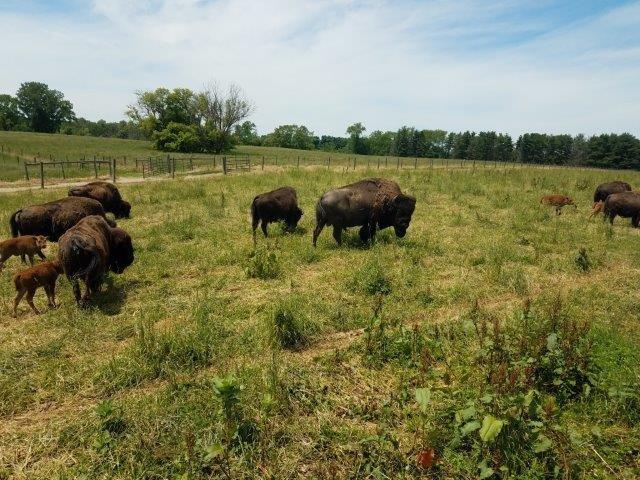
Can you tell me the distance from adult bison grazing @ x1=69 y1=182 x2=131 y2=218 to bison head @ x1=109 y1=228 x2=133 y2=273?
21.6 ft

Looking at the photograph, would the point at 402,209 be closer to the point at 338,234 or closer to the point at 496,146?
the point at 338,234

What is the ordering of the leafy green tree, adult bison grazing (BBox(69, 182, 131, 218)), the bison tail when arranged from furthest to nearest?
the leafy green tree, adult bison grazing (BBox(69, 182, 131, 218)), the bison tail

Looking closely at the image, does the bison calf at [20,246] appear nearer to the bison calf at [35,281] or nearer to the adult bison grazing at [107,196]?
the bison calf at [35,281]

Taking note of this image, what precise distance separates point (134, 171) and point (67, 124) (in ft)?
310

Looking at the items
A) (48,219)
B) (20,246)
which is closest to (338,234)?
(20,246)

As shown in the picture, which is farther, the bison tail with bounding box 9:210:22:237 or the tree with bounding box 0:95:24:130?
the tree with bounding box 0:95:24:130

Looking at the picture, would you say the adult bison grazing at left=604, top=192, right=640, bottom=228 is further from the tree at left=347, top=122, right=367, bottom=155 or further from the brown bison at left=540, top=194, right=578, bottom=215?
the tree at left=347, top=122, right=367, bottom=155

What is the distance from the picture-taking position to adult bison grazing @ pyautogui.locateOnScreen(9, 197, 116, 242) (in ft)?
31.6

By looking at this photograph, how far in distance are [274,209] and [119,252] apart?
4.47 m

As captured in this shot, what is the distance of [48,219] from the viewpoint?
9.80 meters

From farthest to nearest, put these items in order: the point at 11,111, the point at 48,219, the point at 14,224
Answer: the point at 11,111 < the point at 48,219 < the point at 14,224

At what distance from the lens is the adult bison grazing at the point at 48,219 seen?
31.6ft

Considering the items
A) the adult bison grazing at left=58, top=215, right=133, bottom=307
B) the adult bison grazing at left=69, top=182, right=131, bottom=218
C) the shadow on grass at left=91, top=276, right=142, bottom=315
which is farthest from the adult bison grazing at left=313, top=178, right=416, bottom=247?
the adult bison grazing at left=69, top=182, right=131, bottom=218

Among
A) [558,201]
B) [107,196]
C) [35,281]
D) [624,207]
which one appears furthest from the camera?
[558,201]
